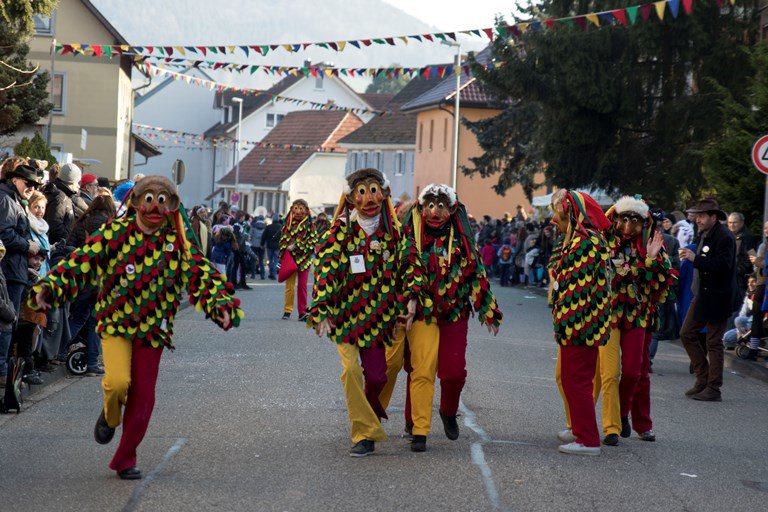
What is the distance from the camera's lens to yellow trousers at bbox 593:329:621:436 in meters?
9.23

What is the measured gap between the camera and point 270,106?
88.4 meters

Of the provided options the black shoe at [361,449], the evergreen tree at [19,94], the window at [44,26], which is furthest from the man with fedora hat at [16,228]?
the window at [44,26]

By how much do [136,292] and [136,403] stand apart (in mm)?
677

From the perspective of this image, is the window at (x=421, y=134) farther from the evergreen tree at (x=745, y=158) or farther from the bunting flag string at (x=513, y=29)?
the evergreen tree at (x=745, y=158)

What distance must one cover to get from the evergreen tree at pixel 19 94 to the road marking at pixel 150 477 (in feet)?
54.4

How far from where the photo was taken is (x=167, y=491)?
7078mm

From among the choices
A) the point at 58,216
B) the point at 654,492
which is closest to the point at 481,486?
the point at 654,492

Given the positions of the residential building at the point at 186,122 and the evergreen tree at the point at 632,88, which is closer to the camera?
the evergreen tree at the point at 632,88

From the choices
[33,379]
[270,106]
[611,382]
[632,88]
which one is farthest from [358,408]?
[270,106]

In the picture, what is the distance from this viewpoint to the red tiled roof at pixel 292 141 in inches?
3066

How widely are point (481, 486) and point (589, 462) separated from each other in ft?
4.25

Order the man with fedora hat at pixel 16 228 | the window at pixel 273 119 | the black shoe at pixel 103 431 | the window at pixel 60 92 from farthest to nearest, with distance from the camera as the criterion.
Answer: the window at pixel 273 119
the window at pixel 60 92
the man with fedora hat at pixel 16 228
the black shoe at pixel 103 431

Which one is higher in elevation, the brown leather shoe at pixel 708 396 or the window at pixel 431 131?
the window at pixel 431 131

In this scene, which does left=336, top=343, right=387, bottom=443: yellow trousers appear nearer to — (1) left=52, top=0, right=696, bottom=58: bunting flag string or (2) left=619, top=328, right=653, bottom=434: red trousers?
(2) left=619, top=328, right=653, bottom=434: red trousers
